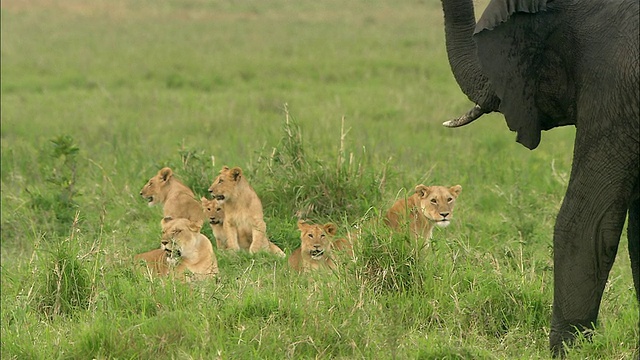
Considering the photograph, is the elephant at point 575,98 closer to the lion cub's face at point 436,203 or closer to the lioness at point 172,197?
the lion cub's face at point 436,203

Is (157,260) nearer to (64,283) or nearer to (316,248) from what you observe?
(64,283)

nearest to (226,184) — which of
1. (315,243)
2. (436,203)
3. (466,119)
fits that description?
(315,243)

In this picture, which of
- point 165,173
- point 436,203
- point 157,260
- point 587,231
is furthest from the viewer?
point 165,173

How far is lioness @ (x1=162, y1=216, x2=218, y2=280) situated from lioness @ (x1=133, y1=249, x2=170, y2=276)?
9 centimetres

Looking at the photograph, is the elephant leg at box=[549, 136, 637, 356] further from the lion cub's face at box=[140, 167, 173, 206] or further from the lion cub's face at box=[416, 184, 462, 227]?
the lion cub's face at box=[140, 167, 173, 206]

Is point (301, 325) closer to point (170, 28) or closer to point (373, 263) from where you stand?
point (373, 263)

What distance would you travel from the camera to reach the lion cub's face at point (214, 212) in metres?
7.69

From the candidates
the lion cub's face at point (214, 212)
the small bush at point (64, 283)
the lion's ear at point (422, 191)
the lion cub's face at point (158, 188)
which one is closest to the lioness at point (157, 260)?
the small bush at point (64, 283)

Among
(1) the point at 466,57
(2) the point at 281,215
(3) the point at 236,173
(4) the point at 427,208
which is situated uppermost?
(1) the point at 466,57

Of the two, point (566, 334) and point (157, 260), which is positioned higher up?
point (566, 334)

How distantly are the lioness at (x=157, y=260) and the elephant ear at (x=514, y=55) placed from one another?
2.56 meters

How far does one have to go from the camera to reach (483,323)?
585 centimetres

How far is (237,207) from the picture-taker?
7637 mm

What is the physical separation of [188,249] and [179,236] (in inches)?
4.3
